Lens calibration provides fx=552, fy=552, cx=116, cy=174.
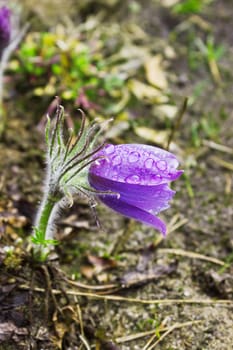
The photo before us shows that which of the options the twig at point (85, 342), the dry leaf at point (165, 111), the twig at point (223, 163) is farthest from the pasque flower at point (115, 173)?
the dry leaf at point (165, 111)

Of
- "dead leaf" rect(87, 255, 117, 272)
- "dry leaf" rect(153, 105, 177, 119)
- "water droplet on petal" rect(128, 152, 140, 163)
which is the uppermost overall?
"water droplet on petal" rect(128, 152, 140, 163)

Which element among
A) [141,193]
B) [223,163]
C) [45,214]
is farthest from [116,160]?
[223,163]

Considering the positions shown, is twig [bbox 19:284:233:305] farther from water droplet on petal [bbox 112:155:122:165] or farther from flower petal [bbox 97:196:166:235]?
water droplet on petal [bbox 112:155:122:165]

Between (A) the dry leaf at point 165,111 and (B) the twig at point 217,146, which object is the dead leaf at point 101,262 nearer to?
(B) the twig at point 217,146

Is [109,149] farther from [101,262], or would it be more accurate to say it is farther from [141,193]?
[101,262]

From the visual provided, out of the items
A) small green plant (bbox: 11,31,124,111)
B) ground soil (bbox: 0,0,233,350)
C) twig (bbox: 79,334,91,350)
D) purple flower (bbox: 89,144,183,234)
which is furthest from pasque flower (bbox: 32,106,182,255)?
small green plant (bbox: 11,31,124,111)

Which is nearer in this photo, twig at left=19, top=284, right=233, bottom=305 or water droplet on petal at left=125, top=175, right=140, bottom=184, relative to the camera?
water droplet on petal at left=125, top=175, right=140, bottom=184
